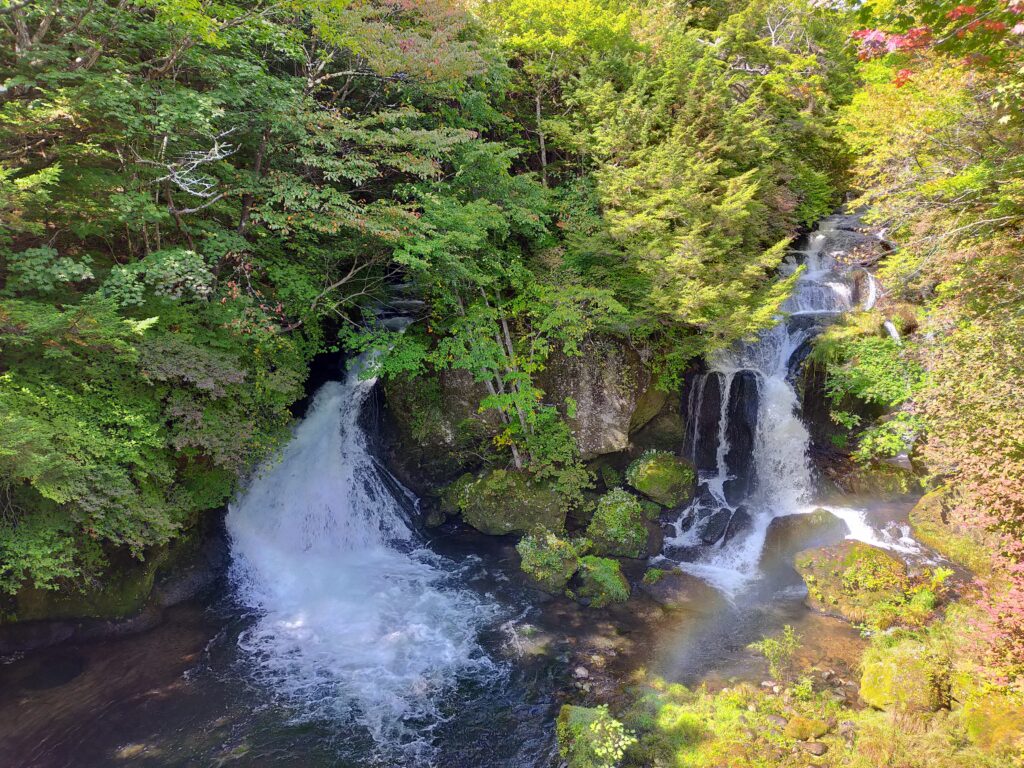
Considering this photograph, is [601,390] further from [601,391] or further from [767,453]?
[767,453]

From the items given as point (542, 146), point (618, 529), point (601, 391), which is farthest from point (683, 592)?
point (542, 146)

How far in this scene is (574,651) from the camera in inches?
348

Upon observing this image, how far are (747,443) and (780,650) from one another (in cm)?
582

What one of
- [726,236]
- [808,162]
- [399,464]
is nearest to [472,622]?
[399,464]

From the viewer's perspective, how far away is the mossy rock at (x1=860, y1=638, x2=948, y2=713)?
6.55 metres

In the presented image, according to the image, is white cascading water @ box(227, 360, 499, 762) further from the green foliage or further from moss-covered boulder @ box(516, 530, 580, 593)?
the green foliage

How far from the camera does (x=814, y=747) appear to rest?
6355mm

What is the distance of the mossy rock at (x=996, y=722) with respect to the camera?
17.7ft

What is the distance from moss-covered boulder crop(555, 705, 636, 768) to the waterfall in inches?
208

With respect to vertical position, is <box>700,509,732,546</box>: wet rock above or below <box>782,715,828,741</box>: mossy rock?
above

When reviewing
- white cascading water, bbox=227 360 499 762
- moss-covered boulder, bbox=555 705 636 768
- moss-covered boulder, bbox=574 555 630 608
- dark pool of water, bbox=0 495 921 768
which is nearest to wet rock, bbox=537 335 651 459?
moss-covered boulder, bbox=574 555 630 608

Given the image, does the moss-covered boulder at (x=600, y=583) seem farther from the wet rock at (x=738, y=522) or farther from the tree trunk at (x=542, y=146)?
the tree trunk at (x=542, y=146)

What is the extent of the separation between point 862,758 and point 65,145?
14.1 meters

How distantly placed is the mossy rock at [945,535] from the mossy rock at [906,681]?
11.7ft
